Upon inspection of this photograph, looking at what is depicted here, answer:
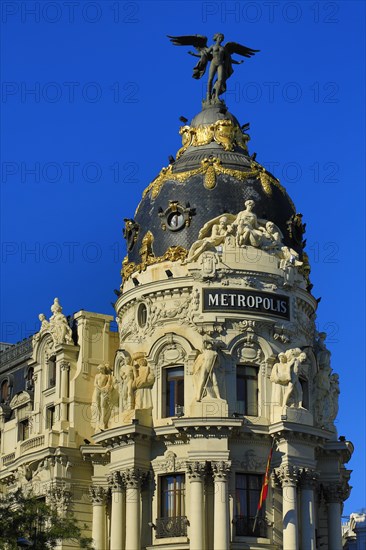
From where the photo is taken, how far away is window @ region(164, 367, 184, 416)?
66.8 metres

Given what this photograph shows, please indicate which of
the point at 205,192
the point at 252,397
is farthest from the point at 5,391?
the point at 252,397

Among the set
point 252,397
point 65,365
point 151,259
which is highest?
point 151,259

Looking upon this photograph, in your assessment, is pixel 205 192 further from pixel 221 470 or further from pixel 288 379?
pixel 221 470

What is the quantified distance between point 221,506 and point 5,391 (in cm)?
2302

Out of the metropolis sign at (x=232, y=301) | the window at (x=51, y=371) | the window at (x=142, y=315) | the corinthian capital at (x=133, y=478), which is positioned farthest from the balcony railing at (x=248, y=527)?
the window at (x=51, y=371)

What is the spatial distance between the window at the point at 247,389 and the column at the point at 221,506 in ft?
11.6

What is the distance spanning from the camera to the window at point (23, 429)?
77062 mm

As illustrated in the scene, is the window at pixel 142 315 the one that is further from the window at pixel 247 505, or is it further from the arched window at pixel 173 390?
the window at pixel 247 505

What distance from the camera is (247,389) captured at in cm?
6675

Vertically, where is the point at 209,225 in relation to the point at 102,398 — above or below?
above

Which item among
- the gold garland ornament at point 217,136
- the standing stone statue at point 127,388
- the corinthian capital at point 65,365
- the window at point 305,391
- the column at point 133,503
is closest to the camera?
the column at point 133,503

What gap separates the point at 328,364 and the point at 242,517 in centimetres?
1059

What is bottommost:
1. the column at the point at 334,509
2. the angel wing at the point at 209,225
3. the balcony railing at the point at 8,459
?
the column at the point at 334,509

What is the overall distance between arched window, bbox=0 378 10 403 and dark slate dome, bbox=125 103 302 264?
1465 cm
